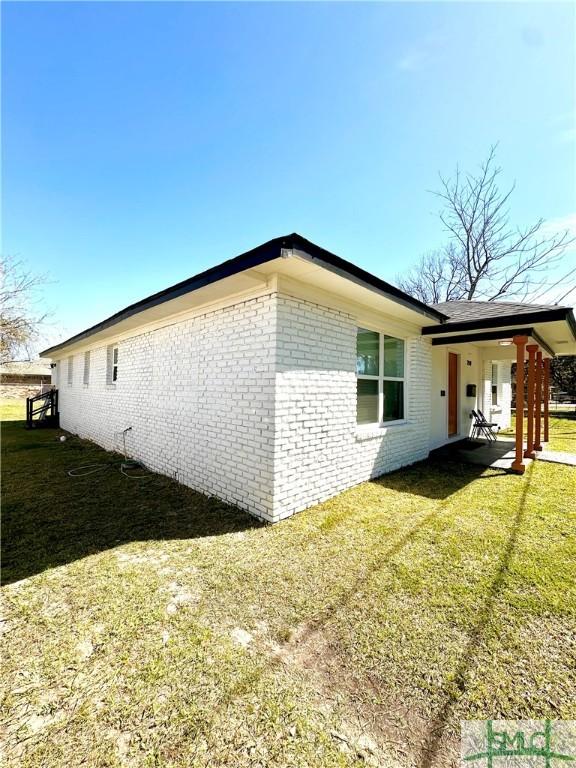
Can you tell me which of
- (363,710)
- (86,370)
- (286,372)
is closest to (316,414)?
(286,372)

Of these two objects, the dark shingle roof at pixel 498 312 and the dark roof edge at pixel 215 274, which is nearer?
the dark roof edge at pixel 215 274

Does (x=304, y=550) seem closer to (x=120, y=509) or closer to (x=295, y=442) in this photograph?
(x=295, y=442)

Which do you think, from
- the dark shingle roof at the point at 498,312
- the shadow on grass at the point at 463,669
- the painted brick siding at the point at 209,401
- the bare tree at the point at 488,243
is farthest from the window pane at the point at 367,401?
the bare tree at the point at 488,243

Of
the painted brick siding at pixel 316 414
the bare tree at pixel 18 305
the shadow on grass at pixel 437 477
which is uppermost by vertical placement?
the bare tree at pixel 18 305

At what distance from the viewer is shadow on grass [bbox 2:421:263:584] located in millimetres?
3127

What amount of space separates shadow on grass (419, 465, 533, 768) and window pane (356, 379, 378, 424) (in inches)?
99.5

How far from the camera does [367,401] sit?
533 cm

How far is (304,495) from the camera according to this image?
4.10m

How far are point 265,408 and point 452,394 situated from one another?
6.93 meters

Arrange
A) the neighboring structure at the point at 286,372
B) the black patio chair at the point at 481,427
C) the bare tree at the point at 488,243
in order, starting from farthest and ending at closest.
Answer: the bare tree at the point at 488,243
the black patio chair at the point at 481,427
the neighboring structure at the point at 286,372

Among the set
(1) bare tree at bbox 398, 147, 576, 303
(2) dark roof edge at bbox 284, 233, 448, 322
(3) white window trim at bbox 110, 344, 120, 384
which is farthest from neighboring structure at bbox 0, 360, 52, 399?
(1) bare tree at bbox 398, 147, 576, 303

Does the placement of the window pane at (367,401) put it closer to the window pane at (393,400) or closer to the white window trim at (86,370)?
the window pane at (393,400)

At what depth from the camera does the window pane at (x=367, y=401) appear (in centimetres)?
509

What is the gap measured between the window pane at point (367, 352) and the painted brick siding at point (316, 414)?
247mm
